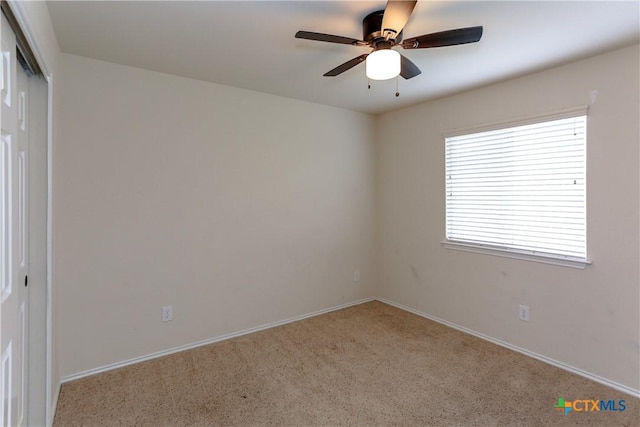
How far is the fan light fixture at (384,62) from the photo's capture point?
1757 mm

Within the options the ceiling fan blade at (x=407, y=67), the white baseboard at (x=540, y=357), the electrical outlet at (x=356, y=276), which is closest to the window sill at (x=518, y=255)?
→ the white baseboard at (x=540, y=357)


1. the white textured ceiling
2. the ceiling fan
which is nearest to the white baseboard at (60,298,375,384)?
the white textured ceiling

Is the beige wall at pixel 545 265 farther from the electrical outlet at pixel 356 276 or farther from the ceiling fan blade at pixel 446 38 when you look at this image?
the ceiling fan blade at pixel 446 38

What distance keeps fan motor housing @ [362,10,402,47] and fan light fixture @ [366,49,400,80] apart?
0.09 meters

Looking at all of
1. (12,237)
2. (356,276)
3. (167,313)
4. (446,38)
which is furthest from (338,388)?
(446,38)

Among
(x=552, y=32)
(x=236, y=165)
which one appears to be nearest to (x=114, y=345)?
(x=236, y=165)

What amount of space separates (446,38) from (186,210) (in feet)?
7.67

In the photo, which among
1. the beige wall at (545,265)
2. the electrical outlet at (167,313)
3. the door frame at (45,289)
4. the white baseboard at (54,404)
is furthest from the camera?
the electrical outlet at (167,313)

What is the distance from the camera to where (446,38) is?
1.71m

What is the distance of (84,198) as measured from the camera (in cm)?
244

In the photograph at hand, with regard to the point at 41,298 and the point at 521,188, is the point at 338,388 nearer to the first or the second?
the point at 41,298

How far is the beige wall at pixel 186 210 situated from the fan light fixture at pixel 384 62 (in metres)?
1.69

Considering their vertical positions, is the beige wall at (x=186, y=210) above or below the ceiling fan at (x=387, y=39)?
below

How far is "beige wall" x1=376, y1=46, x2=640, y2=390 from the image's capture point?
7.47ft
